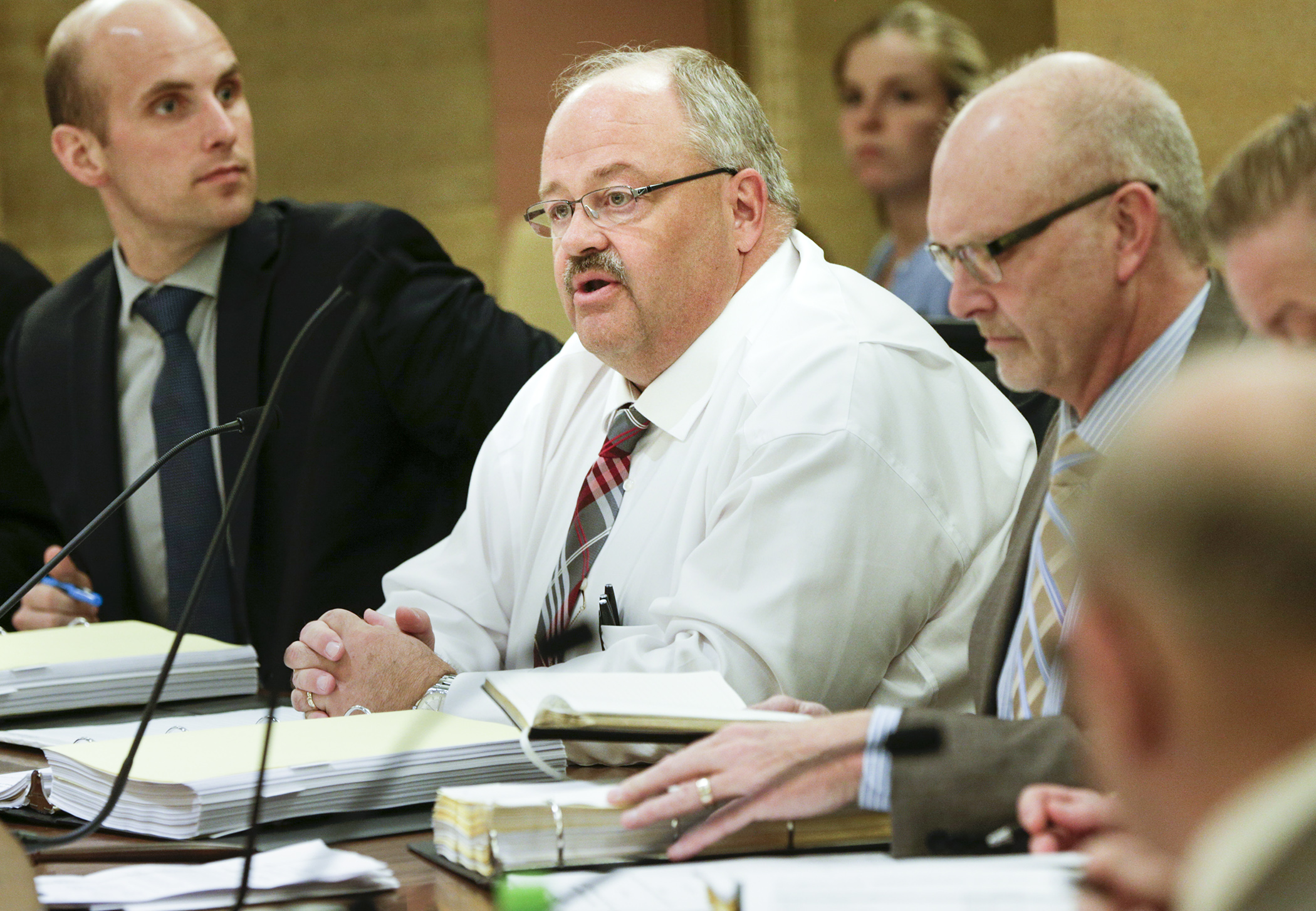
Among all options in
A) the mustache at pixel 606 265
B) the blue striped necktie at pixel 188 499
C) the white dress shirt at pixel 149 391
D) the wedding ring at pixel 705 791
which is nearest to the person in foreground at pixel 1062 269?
the mustache at pixel 606 265

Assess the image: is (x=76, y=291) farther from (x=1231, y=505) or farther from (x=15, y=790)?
(x=1231, y=505)

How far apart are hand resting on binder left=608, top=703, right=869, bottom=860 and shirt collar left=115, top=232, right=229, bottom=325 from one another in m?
2.24

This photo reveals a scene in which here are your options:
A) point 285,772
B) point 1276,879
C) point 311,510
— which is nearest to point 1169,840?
point 1276,879

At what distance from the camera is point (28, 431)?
3.32 metres

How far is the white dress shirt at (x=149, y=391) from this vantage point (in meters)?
3.02

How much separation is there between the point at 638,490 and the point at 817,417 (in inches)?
13.0

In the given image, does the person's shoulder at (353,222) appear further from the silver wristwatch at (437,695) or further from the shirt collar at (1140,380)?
the shirt collar at (1140,380)

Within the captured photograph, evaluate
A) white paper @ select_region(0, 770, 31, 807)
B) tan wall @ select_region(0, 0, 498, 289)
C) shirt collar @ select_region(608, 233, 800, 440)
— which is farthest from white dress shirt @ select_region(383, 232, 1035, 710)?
tan wall @ select_region(0, 0, 498, 289)

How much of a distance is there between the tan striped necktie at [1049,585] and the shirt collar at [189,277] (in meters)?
2.03

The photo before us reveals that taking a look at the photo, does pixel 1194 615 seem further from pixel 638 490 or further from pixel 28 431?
pixel 28 431

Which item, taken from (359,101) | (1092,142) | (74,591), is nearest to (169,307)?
(74,591)

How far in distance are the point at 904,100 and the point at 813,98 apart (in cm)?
138

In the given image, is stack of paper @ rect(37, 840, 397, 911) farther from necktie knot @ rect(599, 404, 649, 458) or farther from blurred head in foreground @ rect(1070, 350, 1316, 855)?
necktie knot @ rect(599, 404, 649, 458)

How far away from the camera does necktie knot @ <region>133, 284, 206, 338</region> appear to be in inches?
121
